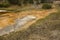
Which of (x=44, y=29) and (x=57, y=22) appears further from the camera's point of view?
(x=57, y=22)

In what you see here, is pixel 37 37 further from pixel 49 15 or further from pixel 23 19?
pixel 49 15

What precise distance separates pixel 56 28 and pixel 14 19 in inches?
164

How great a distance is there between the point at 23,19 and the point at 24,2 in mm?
7422

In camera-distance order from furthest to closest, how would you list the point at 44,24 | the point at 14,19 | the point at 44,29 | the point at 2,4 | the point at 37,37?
the point at 2,4 → the point at 14,19 → the point at 44,24 → the point at 44,29 → the point at 37,37

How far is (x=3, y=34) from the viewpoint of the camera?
38.1ft

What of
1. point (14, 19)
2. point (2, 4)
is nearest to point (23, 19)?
point (14, 19)

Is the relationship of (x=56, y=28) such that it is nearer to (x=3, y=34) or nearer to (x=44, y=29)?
(x=44, y=29)

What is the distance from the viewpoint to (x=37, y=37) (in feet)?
35.9

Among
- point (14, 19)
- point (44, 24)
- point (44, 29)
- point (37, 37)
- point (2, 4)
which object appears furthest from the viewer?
point (2, 4)

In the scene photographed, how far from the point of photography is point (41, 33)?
11.5 meters

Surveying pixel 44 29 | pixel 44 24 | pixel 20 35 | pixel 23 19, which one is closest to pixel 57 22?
pixel 44 24

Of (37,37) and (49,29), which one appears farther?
(49,29)

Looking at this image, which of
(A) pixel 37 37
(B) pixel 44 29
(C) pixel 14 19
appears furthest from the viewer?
(C) pixel 14 19

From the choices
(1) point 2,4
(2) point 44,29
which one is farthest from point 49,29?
(1) point 2,4
